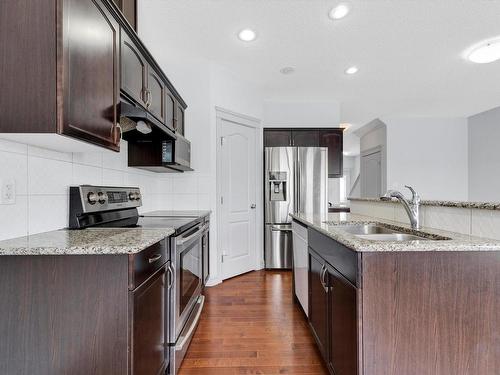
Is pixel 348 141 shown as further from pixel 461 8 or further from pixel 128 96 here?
pixel 128 96

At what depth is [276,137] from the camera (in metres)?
4.16

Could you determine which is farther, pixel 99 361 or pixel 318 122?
pixel 318 122

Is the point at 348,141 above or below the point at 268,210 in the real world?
above

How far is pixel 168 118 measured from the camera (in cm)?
248

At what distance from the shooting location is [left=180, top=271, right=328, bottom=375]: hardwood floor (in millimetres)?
1693

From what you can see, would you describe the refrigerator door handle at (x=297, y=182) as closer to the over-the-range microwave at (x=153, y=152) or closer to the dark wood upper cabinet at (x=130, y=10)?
the over-the-range microwave at (x=153, y=152)

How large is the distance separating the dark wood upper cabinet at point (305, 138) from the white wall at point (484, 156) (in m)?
3.44

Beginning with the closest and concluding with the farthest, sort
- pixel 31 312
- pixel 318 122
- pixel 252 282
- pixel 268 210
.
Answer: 1. pixel 31 312
2. pixel 252 282
3. pixel 268 210
4. pixel 318 122

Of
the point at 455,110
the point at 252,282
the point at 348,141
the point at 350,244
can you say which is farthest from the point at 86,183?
the point at 348,141

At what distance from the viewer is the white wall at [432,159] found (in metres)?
5.45

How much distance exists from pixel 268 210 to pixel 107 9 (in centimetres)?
288

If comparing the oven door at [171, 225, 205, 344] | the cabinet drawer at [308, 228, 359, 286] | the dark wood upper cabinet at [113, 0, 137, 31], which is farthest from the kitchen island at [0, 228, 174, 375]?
the dark wood upper cabinet at [113, 0, 137, 31]

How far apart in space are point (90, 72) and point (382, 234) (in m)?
1.83

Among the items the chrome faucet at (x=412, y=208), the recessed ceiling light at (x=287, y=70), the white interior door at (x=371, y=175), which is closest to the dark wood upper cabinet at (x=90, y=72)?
the chrome faucet at (x=412, y=208)
